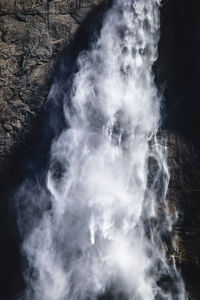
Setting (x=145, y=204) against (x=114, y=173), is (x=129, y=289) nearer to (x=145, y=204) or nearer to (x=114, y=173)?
(x=145, y=204)

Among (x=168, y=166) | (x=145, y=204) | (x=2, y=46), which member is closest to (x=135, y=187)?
(x=145, y=204)

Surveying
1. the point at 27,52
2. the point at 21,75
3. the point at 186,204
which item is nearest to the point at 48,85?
the point at 21,75

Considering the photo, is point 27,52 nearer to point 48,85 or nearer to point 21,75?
point 21,75

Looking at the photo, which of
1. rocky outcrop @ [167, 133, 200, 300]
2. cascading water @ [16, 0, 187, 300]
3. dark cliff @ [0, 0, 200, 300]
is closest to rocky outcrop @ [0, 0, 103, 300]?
dark cliff @ [0, 0, 200, 300]

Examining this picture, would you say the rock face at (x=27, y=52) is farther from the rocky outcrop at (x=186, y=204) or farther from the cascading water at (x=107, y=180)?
the rocky outcrop at (x=186, y=204)

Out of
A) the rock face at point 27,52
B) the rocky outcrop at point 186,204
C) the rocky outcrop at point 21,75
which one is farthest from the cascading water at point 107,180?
the rock face at point 27,52

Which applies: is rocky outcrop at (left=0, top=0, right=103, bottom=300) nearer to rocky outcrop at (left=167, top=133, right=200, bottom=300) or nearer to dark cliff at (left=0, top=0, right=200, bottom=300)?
dark cliff at (left=0, top=0, right=200, bottom=300)

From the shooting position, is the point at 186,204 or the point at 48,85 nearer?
the point at 186,204
